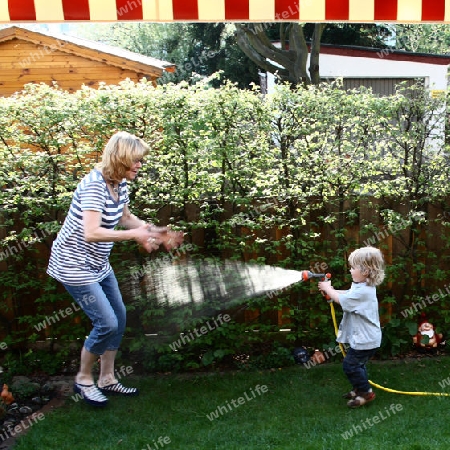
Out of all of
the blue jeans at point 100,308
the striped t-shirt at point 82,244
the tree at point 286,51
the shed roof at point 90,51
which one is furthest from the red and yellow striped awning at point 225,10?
the tree at point 286,51

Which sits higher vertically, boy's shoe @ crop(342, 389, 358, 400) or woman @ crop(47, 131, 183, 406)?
woman @ crop(47, 131, 183, 406)

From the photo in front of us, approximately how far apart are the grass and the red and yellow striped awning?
2809mm

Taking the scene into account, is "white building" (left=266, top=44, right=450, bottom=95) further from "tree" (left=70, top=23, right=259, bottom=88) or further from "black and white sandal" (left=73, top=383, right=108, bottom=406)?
"black and white sandal" (left=73, top=383, right=108, bottom=406)

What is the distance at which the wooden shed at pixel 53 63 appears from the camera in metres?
12.2

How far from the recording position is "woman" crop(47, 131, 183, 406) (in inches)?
138

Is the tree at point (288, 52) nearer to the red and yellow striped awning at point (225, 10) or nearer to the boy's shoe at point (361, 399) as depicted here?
the red and yellow striped awning at point (225, 10)

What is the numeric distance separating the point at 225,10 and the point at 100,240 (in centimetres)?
183

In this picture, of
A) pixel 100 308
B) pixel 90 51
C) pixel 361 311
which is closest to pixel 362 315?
pixel 361 311

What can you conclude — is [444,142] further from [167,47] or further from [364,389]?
[167,47]

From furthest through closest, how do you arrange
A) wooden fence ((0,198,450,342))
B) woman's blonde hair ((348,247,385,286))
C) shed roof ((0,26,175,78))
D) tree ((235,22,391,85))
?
1. tree ((235,22,391,85))
2. shed roof ((0,26,175,78))
3. wooden fence ((0,198,450,342))
4. woman's blonde hair ((348,247,385,286))

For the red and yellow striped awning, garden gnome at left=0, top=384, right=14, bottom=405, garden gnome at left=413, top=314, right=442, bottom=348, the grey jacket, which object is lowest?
garden gnome at left=413, top=314, right=442, bottom=348

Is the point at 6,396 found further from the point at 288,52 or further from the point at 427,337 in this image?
the point at 288,52

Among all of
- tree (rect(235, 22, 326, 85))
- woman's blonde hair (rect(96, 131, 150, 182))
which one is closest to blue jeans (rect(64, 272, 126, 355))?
woman's blonde hair (rect(96, 131, 150, 182))

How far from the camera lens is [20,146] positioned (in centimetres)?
460
